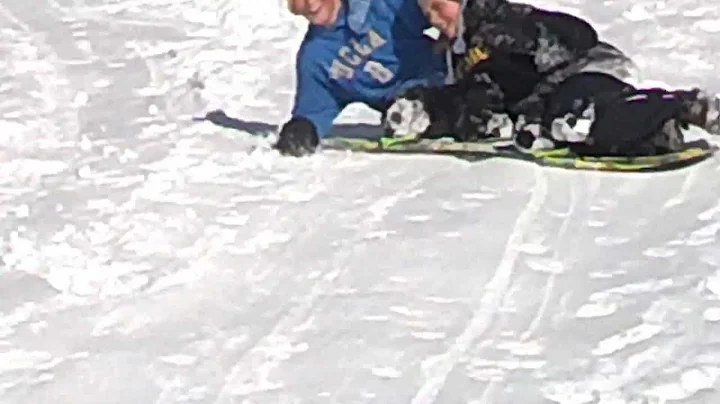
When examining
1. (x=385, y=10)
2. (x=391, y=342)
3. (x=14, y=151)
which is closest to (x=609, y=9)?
(x=385, y=10)

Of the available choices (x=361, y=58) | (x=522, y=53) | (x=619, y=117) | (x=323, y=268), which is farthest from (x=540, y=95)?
(x=323, y=268)

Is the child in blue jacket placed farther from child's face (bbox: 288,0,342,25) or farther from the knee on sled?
the knee on sled

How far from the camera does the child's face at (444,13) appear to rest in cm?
312

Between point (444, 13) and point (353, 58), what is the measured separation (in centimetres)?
22

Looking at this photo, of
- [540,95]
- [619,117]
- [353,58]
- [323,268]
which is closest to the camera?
[323,268]

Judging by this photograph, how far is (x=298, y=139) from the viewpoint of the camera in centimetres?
314

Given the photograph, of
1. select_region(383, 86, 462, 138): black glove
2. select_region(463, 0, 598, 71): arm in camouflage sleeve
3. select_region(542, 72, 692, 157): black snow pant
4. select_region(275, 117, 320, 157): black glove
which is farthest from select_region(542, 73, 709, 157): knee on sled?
select_region(275, 117, 320, 157): black glove

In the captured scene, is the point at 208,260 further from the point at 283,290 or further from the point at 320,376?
the point at 320,376

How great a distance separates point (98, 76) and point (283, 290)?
1422 mm

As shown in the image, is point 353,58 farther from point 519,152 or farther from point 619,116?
point 619,116

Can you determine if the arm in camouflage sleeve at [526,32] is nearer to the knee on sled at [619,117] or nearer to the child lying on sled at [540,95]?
the child lying on sled at [540,95]

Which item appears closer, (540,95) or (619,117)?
(619,117)

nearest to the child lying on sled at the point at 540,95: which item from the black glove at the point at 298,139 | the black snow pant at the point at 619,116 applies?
the black snow pant at the point at 619,116

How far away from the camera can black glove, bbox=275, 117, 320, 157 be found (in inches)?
123
